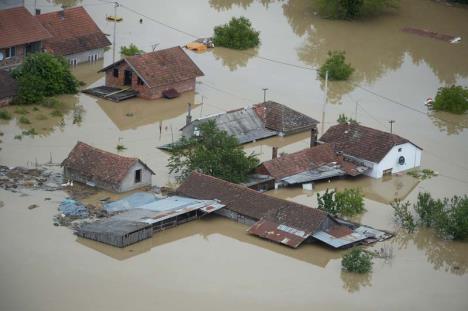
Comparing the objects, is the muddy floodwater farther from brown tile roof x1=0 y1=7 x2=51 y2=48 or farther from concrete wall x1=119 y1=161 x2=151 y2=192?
brown tile roof x1=0 y1=7 x2=51 y2=48

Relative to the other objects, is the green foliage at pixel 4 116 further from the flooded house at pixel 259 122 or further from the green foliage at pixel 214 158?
the green foliage at pixel 214 158

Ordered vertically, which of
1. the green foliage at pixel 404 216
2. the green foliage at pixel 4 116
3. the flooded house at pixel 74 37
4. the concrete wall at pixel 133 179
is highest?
the flooded house at pixel 74 37

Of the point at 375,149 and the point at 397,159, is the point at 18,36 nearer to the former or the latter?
the point at 375,149

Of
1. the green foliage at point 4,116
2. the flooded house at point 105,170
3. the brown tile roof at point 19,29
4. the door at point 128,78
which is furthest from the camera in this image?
the brown tile roof at point 19,29

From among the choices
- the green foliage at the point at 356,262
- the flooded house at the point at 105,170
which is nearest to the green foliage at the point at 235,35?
the flooded house at the point at 105,170

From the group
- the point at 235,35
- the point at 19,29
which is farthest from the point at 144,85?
the point at 235,35

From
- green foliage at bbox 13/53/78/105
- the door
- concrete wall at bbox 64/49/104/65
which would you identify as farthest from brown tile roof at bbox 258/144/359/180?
concrete wall at bbox 64/49/104/65

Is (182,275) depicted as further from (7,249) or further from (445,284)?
(445,284)
